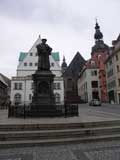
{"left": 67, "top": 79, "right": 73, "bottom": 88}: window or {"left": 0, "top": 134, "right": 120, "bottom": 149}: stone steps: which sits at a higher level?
{"left": 67, "top": 79, "right": 73, "bottom": 88}: window

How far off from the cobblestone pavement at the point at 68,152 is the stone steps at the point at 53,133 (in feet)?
1.14

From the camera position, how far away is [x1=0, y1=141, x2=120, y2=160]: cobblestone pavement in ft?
19.6

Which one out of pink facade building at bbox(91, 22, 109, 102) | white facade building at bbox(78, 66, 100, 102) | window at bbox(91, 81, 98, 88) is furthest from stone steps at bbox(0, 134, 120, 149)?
window at bbox(91, 81, 98, 88)

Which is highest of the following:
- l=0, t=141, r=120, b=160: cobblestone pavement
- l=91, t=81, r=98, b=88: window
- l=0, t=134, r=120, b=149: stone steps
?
l=91, t=81, r=98, b=88: window

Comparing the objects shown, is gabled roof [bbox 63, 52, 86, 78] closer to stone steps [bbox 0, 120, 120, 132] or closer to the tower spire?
the tower spire

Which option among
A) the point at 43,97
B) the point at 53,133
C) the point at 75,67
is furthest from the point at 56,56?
the point at 53,133

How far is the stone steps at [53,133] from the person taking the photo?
24.7 ft

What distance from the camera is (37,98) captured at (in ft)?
47.4

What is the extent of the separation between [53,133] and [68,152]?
1728 millimetres


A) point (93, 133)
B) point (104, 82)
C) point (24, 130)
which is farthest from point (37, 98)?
point (104, 82)

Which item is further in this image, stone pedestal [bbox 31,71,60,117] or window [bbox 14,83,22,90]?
window [bbox 14,83,22,90]

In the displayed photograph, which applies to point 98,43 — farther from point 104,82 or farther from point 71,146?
point 71,146

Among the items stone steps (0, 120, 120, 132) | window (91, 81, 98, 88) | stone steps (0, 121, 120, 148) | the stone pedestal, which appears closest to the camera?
stone steps (0, 121, 120, 148)

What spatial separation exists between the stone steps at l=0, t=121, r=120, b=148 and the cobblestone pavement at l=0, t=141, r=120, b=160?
13.7 inches
